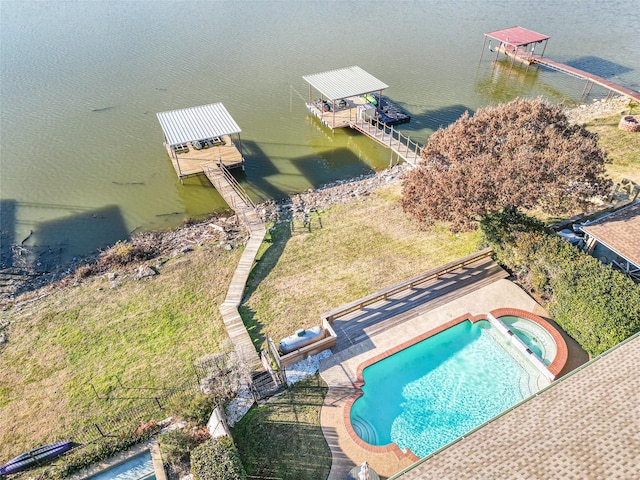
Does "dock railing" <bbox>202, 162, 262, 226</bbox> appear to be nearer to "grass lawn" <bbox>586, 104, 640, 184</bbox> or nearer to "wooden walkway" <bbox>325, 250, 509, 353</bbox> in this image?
"wooden walkway" <bbox>325, 250, 509, 353</bbox>

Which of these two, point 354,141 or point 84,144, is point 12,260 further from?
point 354,141

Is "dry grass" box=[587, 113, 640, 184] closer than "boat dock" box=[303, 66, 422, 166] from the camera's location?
Yes

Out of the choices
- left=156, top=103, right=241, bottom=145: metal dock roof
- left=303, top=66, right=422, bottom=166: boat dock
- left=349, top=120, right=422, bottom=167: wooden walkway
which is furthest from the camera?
left=303, top=66, right=422, bottom=166: boat dock

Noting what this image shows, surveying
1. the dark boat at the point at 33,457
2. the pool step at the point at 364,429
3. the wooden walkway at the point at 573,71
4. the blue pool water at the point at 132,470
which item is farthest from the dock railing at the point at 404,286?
the wooden walkway at the point at 573,71

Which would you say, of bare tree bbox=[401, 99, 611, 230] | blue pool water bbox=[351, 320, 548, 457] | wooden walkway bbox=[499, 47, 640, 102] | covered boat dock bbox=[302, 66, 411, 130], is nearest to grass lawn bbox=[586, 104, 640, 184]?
wooden walkway bbox=[499, 47, 640, 102]

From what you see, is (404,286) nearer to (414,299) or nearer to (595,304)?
(414,299)

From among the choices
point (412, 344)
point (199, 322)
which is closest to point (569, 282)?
point (412, 344)

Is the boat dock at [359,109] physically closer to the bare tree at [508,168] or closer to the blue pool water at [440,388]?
the bare tree at [508,168]
